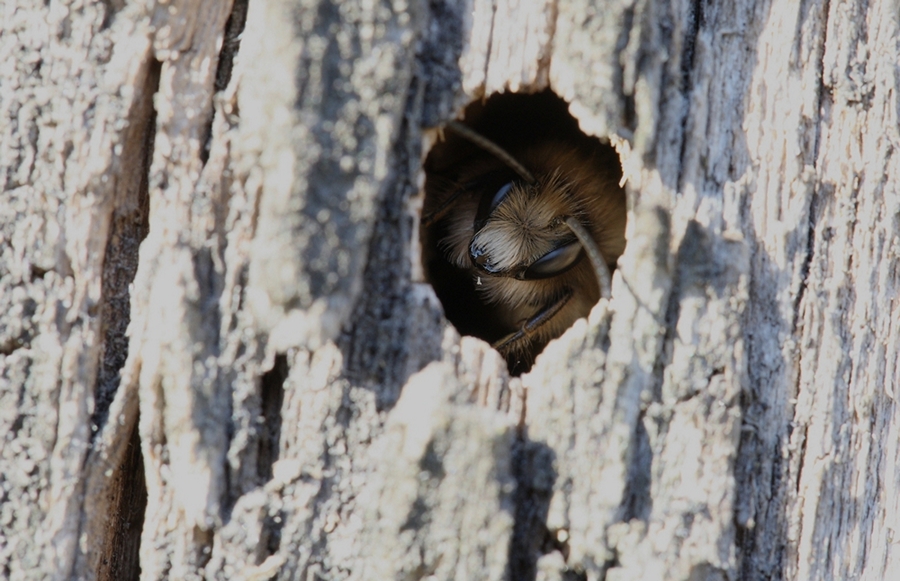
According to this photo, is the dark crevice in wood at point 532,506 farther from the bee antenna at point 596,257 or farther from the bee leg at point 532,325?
the bee leg at point 532,325

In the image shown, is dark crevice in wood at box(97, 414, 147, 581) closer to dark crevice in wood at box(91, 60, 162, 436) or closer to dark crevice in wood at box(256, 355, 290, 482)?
dark crevice in wood at box(91, 60, 162, 436)

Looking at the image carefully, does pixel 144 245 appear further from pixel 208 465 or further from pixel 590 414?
pixel 590 414

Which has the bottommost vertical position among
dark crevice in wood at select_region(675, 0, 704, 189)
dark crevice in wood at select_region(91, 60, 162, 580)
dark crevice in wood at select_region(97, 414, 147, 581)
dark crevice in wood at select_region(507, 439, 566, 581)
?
dark crevice in wood at select_region(97, 414, 147, 581)

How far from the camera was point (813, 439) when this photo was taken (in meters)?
1.33

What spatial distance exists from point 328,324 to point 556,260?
3.26 ft

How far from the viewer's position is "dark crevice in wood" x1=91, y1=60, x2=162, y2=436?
4.00 feet

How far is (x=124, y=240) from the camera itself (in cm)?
125

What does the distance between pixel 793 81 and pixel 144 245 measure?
1135 mm

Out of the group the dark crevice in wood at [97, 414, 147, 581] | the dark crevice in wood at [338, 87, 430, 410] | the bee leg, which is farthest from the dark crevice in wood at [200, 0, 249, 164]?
the bee leg

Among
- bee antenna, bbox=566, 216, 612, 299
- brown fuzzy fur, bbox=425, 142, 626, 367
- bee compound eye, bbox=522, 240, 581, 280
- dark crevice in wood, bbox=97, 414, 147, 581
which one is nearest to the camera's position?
dark crevice in wood, bbox=97, 414, 147, 581

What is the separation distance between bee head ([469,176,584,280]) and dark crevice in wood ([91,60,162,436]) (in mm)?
1036

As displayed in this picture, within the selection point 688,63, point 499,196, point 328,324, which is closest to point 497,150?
point 499,196

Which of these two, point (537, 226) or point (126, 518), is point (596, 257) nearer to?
point (537, 226)

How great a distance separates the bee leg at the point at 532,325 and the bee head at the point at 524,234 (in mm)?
126
